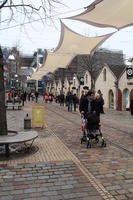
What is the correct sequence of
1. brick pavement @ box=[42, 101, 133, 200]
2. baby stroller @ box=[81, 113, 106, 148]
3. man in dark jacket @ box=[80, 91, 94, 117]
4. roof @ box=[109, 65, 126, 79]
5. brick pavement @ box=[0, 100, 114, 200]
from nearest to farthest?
brick pavement @ box=[0, 100, 114, 200]
brick pavement @ box=[42, 101, 133, 200]
baby stroller @ box=[81, 113, 106, 148]
man in dark jacket @ box=[80, 91, 94, 117]
roof @ box=[109, 65, 126, 79]

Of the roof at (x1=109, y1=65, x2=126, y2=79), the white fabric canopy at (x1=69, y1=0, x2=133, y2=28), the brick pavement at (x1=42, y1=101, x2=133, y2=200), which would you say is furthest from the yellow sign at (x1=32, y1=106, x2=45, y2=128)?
the roof at (x1=109, y1=65, x2=126, y2=79)

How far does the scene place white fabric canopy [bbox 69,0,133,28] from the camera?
9302 mm

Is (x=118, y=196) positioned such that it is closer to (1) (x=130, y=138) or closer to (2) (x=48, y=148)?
(2) (x=48, y=148)

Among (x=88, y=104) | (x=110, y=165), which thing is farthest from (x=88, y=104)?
(x=110, y=165)

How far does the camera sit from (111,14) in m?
10.0

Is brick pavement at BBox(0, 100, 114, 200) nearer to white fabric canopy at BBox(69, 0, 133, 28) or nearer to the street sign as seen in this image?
white fabric canopy at BBox(69, 0, 133, 28)

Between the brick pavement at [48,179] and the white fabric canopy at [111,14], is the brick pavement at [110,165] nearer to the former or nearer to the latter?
the brick pavement at [48,179]

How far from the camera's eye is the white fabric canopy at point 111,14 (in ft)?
30.5

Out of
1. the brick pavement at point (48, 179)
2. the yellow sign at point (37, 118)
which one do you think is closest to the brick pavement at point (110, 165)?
the brick pavement at point (48, 179)

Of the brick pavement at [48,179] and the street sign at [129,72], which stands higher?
the street sign at [129,72]

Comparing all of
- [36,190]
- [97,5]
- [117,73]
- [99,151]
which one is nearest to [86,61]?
[117,73]

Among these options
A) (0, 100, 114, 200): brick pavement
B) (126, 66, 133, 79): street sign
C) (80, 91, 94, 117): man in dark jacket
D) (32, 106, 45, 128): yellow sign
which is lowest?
(0, 100, 114, 200): brick pavement

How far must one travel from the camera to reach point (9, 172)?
577 centimetres

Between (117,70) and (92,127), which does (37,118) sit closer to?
(92,127)
